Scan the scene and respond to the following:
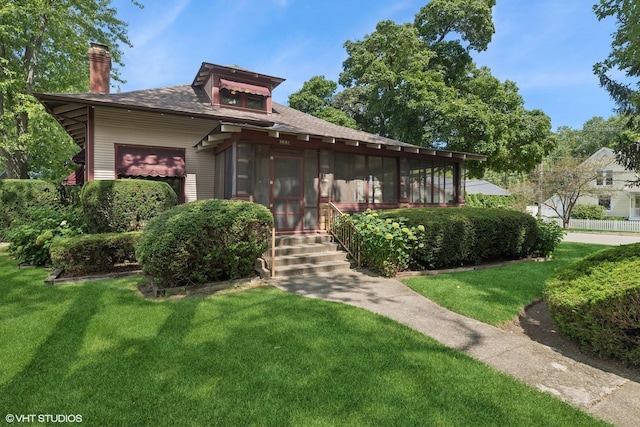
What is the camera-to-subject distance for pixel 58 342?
11.3 ft

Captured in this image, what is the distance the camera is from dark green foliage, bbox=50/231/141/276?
6.04 metres

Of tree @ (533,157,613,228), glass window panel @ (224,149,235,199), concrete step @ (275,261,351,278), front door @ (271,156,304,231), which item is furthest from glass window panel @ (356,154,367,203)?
tree @ (533,157,613,228)

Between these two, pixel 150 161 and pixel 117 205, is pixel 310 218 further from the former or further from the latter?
pixel 150 161

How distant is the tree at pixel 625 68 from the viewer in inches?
336

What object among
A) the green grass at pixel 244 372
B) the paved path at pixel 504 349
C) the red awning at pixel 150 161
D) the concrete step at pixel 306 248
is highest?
the red awning at pixel 150 161

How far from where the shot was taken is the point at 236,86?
1177 cm

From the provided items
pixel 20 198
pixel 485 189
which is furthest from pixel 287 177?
pixel 485 189

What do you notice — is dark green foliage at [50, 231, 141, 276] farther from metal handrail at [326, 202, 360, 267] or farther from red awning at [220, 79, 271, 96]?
red awning at [220, 79, 271, 96]

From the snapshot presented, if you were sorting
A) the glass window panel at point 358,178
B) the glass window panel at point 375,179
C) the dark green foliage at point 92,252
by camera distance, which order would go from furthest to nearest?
the glass window panel at point 375,179
the glass window panel at point 358,178
the dark green foliage at point 92,252

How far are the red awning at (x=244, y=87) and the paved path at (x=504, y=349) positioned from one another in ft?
27.6

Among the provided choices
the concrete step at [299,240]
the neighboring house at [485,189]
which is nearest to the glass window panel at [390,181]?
the concrete step at [299,240]

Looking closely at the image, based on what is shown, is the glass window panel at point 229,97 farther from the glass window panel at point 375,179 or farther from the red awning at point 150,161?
the glass window panel at point 375,179

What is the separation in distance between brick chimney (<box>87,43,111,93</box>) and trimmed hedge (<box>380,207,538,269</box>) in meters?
10.6

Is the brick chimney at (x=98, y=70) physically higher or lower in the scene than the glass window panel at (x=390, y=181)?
higher
